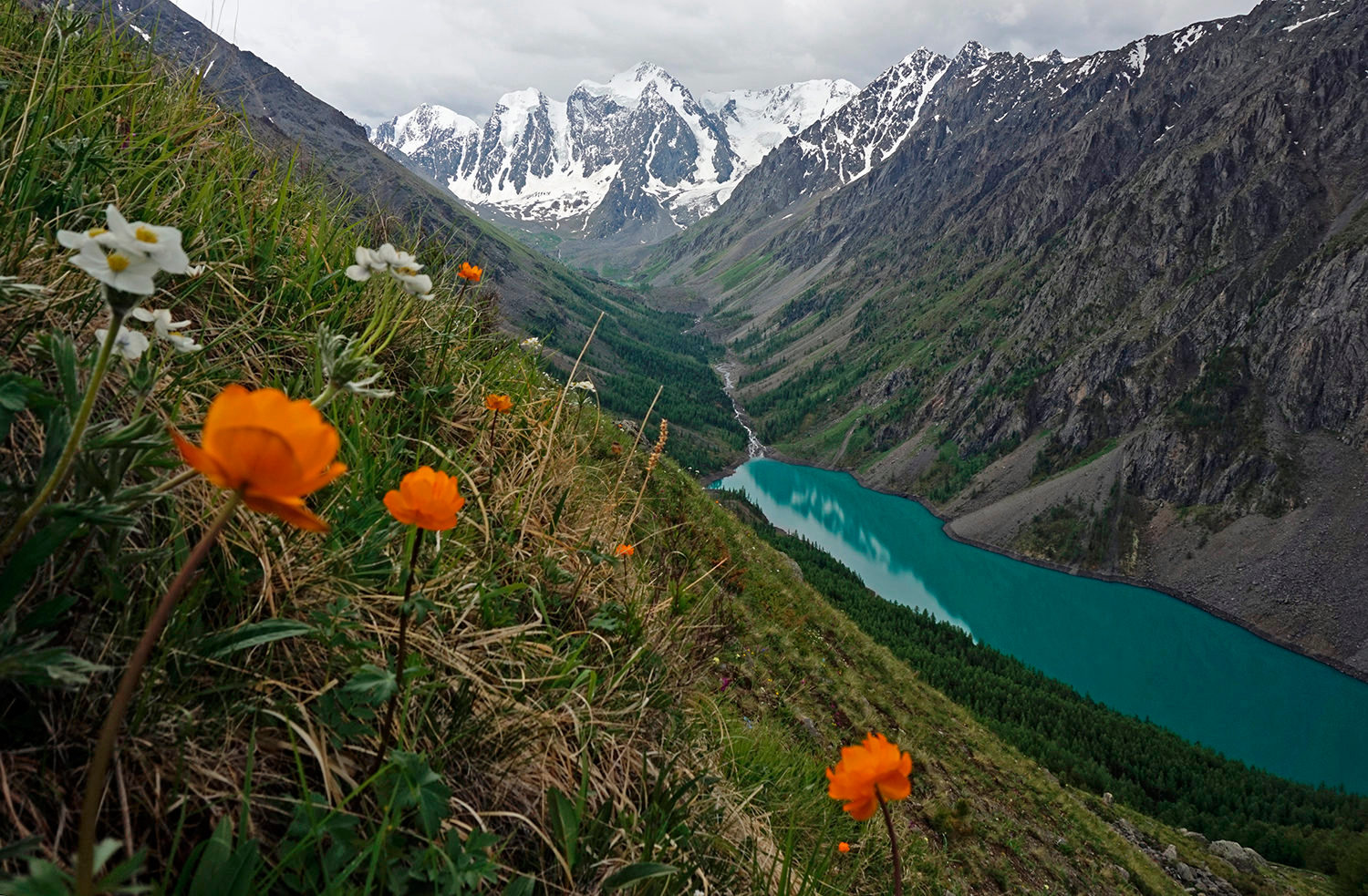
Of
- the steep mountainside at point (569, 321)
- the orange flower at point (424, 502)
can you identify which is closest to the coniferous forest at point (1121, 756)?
the orange flower at point (424, 502)

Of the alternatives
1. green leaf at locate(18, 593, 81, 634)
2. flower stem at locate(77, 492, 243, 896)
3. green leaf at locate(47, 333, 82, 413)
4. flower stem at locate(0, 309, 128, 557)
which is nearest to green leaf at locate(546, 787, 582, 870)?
flower stem at locate(77, 492, 243, 896)

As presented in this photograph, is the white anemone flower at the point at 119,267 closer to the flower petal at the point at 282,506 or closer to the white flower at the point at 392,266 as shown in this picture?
the flower petal at the point at 282,506

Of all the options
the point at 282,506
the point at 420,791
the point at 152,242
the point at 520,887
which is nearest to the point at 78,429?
the point at 152,242

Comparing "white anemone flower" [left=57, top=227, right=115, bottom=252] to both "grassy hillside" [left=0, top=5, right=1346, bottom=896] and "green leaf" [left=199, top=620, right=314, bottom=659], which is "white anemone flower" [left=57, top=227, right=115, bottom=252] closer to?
"grassy hillside" [left=0, top=5, right=1346, bottom=896]

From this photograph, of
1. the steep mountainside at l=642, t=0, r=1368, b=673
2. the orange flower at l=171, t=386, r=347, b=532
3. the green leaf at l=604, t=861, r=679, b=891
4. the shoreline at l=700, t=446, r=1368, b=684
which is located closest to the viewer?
the orange flower at l=171, t=386, r=347, b=532

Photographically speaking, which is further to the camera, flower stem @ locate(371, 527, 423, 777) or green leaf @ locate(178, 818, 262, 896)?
flower stem @ locate(371, 527, 423, 777)

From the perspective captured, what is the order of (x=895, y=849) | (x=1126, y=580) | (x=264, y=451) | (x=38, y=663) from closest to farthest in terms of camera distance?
1. (x=264, y=451)
2. (x=38, y=663)
3. (x=895, y=849)
4. (x=1126, y=580)

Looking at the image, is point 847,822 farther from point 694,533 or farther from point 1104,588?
point 1104,588

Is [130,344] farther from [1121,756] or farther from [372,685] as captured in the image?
[1121,756]

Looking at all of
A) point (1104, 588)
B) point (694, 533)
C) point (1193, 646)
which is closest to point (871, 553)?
point (1104, 588)
